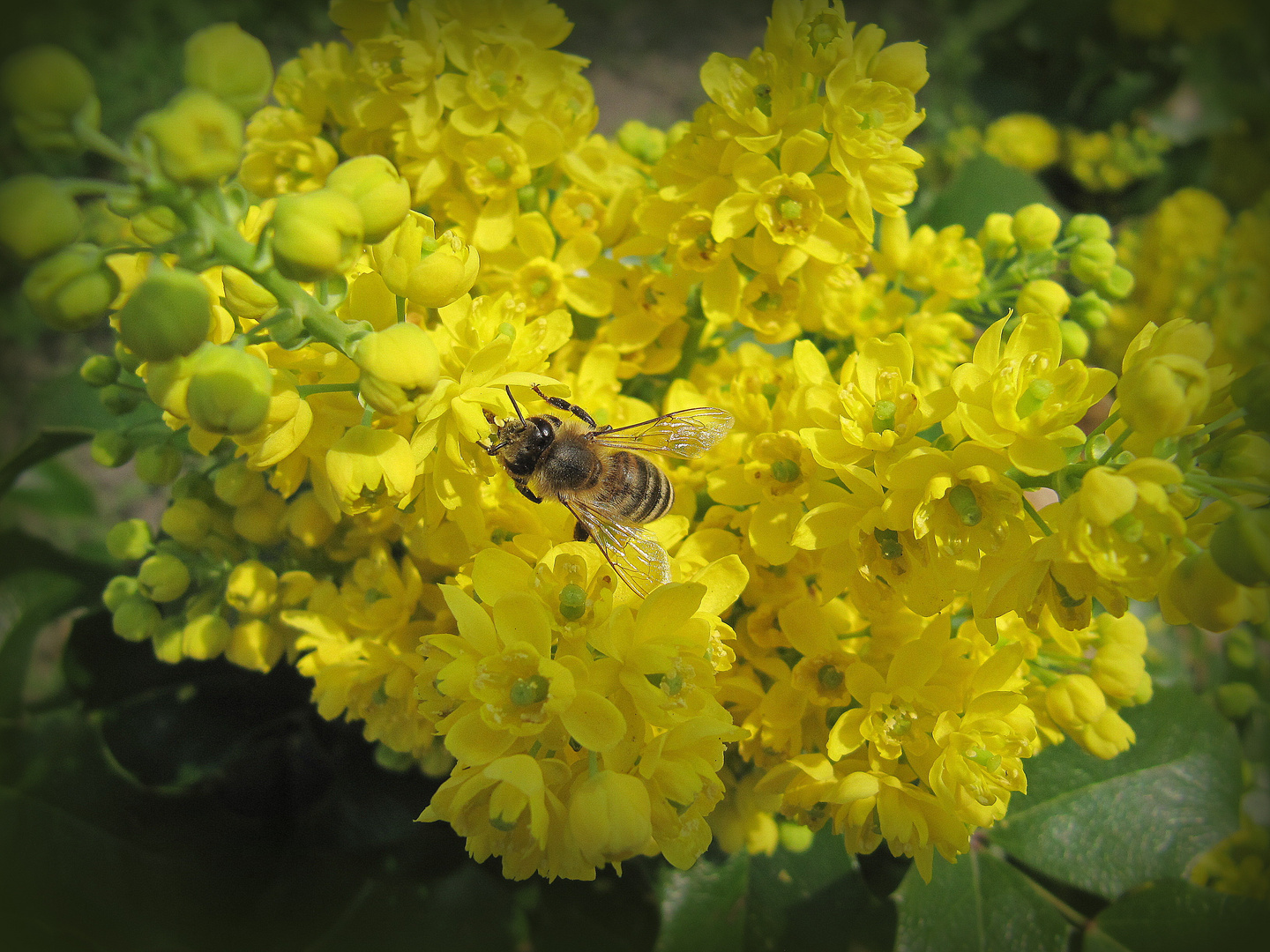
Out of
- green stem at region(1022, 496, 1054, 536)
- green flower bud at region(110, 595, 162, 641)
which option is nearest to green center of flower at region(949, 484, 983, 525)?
green stem at region(1022, 496, 1054, 536)

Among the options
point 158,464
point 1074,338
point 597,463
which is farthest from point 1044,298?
point 158,464

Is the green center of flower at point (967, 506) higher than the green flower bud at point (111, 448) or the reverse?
higher

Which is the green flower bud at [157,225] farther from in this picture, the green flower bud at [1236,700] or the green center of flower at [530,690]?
the green flower bud at [1236,700]

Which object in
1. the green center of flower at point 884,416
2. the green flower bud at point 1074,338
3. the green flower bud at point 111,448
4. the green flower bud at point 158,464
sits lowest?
the green flower bud at point 111,448

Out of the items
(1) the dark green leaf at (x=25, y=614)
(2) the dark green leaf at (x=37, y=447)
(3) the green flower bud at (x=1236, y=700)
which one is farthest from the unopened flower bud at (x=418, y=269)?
(3) the green flower bud at (x=1236, y=700)

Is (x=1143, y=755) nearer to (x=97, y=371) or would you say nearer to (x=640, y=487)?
(x=640, y=487)

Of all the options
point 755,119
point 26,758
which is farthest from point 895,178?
point 26,758

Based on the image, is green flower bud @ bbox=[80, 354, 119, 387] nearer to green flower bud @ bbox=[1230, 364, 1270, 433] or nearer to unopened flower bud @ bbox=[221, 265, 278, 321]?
unopened flower bud @ bbox=[221, 265, 278, 321]
